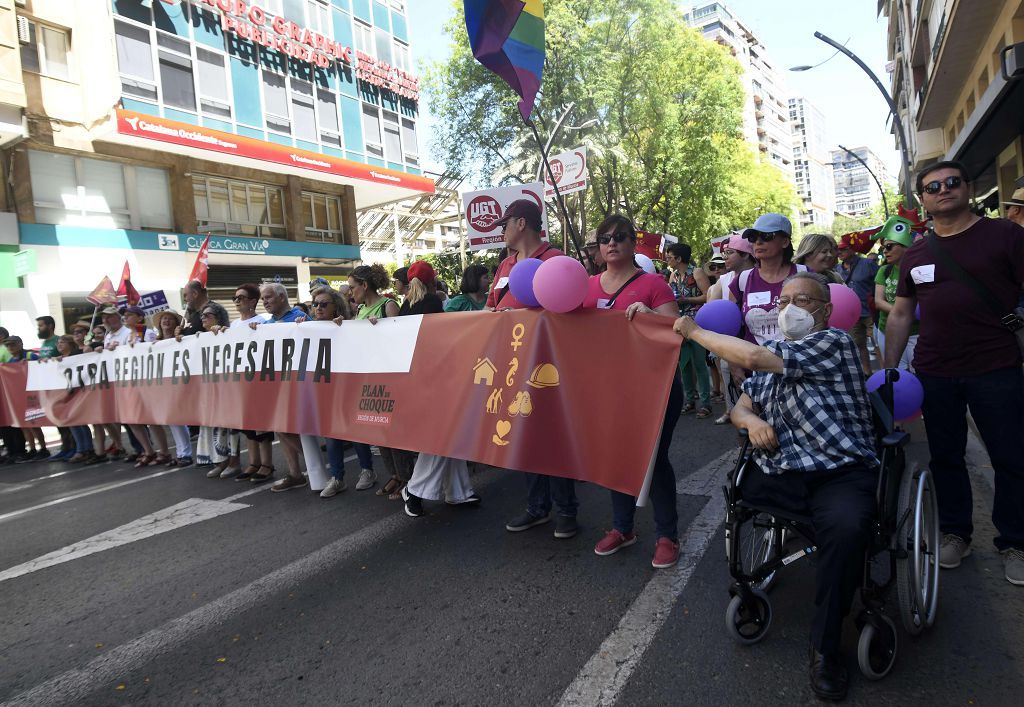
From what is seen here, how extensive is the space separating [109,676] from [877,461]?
344cm

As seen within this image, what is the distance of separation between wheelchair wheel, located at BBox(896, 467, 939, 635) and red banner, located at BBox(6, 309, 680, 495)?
3.85ft

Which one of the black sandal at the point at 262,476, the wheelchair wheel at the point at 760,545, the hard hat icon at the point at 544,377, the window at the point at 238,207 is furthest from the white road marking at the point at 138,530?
the window at the point at 238,207

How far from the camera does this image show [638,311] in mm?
3488

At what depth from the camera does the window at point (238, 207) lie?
69.1 feet

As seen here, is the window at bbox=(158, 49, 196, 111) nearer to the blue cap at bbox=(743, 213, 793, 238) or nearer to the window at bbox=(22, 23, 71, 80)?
the window at bbox=(22, 23, 71, 80)

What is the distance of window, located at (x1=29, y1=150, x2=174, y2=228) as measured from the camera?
17.2 m

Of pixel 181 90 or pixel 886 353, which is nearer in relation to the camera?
pixel 886 353

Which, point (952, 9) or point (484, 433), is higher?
point (952, 9)

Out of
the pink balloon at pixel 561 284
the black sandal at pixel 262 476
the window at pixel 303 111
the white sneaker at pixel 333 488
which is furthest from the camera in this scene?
the window at pixel 303 111

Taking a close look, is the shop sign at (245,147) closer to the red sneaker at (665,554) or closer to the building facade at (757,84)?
the red sneaker at (665,554)

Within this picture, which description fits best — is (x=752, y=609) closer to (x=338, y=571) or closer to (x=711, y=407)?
(x=338, y=571)

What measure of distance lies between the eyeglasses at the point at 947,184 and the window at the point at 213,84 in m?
22.0

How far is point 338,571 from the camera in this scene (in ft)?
12.8

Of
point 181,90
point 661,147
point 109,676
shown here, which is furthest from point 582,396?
point 661,147
